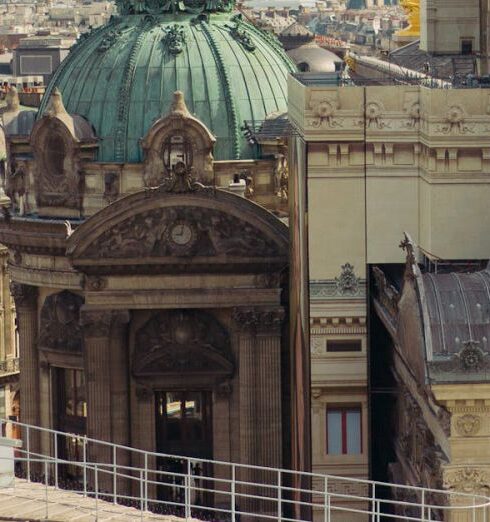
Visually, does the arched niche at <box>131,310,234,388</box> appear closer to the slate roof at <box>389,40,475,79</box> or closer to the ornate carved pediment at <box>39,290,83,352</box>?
the ornate carved pediment at <box>39,290,83,352</box>

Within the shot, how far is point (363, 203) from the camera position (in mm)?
66438

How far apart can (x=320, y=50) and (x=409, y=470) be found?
94.1 metres

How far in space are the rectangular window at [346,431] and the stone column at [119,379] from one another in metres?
19.3

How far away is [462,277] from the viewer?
57.8 metres

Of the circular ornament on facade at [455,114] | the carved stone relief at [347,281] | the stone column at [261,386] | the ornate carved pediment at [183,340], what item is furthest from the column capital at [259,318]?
the circular ornament on facade at [455,114]

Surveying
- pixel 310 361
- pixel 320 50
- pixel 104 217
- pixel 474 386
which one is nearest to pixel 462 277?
pixel 474 386

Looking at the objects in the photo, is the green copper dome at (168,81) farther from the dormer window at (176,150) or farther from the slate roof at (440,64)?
the slate roof at (440,64)

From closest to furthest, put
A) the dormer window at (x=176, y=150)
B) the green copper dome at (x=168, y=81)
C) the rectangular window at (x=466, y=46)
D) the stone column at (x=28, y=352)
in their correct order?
the rectangular window at (x=466, y=46)
the dormer window at (x=176, y=150)
the green copper dome at (x=168, y=81)
the stone column at (x=28, y=352)

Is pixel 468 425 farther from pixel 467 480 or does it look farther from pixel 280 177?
pixel 280 177

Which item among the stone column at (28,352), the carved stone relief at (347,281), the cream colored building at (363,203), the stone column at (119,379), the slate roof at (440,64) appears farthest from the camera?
the stone column at (28,352)

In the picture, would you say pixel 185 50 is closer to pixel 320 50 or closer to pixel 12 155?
pixel 12 155

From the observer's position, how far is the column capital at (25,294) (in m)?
90.8

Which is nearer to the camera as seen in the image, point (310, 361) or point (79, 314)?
point (310, 361)

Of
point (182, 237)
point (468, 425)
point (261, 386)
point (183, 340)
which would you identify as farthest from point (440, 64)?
point (468, 425)
